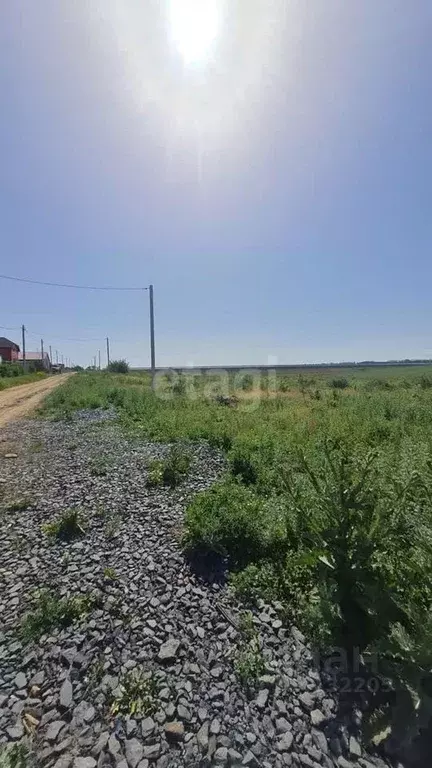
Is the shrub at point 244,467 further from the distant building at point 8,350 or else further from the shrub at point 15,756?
the distant building at point 8,350

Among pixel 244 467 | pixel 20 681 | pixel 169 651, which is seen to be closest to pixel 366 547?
pixel 169 651

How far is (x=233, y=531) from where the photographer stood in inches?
146

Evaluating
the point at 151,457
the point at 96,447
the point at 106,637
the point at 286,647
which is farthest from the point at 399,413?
the point at 106,637

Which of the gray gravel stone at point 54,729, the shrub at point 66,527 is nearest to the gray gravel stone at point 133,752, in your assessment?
the gray gravel stone at point 54,729

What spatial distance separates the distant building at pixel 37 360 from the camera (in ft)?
197

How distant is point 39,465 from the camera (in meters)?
6.92

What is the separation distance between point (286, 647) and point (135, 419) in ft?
31.1

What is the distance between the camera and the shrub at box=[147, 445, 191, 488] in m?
5.72

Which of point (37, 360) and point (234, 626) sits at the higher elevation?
point (37, 360)

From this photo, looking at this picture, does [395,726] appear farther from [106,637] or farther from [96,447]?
[96,447]

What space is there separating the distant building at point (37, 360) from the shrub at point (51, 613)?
6192 cm

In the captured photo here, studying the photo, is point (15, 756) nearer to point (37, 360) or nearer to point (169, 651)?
point (169, 651)

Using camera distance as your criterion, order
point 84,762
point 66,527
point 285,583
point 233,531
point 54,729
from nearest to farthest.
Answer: point 84,762, point 54,729, point 285,583, point 233,531, point 66,527

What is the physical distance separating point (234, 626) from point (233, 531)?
3.46 ft
